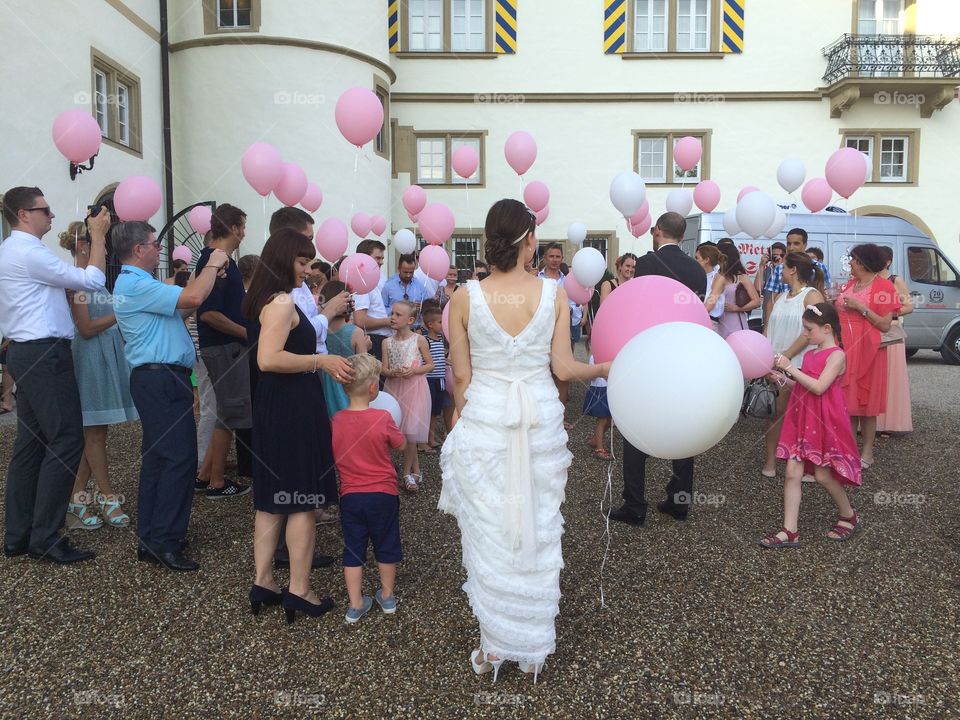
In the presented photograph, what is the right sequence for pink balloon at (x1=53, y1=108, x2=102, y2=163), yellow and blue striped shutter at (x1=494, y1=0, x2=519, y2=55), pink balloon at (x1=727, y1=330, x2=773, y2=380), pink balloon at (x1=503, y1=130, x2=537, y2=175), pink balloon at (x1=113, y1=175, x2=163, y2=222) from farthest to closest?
yellow and blue striped shutter at (x1=494, y1=0, x2=519, y2=55), pink balloon at (x1=503, y1=130, x2=537, y2=175), pink balloon at (x1=53, y1=108, x2=102, y2=163), pink balloon at (x1=113, y1=175, x2=163, y2=222), pink balloon at (x1=727, y1=330, x2=773, y2=380)

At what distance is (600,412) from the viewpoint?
19.5 ft

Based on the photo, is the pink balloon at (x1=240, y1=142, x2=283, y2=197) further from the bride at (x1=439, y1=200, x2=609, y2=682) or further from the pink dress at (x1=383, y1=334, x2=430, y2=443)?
the bride at (x1=439, y1=200, x2=609, y2=682)

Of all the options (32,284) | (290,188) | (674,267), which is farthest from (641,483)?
(290,188)

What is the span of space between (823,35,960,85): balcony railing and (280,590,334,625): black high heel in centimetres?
1735

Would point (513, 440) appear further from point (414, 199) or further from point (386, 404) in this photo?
point (414, 199)

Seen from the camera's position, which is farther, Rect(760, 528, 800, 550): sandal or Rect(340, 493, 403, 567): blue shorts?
Rect(760, 528, 800, 550): sandal

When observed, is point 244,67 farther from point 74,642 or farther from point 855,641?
point 855,641

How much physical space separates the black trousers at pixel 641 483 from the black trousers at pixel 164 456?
2.58 metres

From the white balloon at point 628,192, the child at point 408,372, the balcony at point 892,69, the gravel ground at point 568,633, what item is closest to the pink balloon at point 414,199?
the white balloon at point 628,192

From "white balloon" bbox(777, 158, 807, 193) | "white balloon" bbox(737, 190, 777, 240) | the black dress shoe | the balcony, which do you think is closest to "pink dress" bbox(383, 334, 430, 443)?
the black dress shoe

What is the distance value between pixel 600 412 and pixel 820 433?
2028mm

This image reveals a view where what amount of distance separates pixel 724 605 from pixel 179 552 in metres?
2.88

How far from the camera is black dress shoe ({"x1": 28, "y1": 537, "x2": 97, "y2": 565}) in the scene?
390 cm

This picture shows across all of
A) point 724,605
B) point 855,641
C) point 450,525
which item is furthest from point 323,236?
point 855,641
